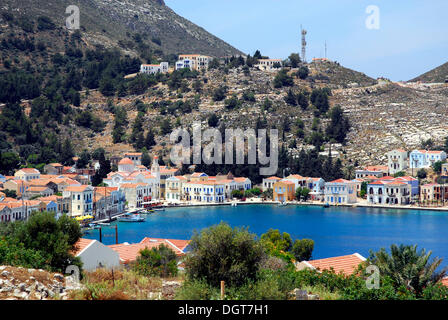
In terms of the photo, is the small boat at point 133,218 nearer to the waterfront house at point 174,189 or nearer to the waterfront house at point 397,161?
the waterfront house at point 174,189

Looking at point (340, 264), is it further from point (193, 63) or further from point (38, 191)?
point (193, 63)

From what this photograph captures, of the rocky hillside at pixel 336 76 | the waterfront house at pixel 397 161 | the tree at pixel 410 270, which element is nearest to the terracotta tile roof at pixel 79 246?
the tree at pixel 410 270

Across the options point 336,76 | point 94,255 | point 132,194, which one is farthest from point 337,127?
point 94,255

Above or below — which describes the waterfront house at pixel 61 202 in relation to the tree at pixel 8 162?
below

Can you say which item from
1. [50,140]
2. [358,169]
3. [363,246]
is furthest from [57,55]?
[363,246]

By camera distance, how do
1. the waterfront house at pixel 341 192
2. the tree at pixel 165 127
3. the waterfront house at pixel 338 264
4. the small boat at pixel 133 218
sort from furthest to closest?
the tree at pixel 165 127 → the waterfront house at pixel 341 192 → the small boat at pixel 133 218 → the waterfront house at pixel 338 264

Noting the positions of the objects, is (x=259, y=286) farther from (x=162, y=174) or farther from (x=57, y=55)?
(x=57, y=55)
